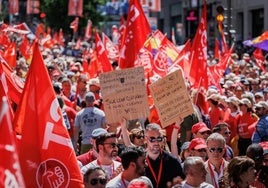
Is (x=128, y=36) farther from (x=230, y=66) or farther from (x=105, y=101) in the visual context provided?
(x=230, y=66)

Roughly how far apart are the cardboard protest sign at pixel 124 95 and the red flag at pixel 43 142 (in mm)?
2655

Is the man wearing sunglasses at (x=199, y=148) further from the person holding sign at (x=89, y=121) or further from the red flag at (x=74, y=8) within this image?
the red flag at (x=74, y=8)

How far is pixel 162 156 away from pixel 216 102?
15.7 ft

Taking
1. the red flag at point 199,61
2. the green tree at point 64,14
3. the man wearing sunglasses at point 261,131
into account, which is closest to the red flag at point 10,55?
the red flag at point 199,61

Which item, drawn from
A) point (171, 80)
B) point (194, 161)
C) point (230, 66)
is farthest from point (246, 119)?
point (230, 66)

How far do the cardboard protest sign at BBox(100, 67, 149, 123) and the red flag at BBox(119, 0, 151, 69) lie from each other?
15.4 ft

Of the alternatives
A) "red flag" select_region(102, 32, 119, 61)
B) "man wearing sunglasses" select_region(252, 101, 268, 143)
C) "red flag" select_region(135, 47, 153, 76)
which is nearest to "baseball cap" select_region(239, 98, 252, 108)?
"man wearing sunglasses" select_region(252, 101, 268, 143)

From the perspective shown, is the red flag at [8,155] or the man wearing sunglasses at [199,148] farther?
the man wearing sunglasses at [199,148]

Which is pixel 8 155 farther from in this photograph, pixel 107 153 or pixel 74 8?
pixel 74 8

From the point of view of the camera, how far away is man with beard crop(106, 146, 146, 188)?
24.4 feet

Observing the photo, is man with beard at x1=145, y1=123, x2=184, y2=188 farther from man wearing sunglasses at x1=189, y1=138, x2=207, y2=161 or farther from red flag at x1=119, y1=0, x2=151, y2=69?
red flag at x1=119, y1=0, x2=151, y2=69

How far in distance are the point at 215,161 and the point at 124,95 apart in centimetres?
187

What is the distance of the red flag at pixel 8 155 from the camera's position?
17.2ft

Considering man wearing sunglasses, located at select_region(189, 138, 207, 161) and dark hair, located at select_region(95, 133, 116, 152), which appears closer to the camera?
dark hair, located at select_region(95, 133, 116, 152)
